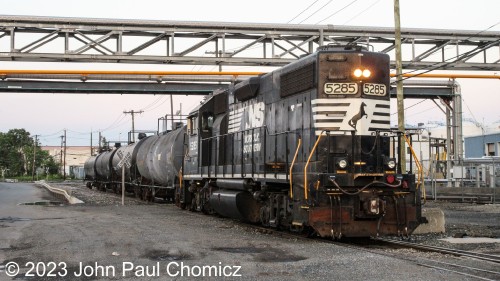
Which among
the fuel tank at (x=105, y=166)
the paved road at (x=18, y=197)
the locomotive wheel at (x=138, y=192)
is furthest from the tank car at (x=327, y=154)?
the fuel tank at (x=105, y=166)

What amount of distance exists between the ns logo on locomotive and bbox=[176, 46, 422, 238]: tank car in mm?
20

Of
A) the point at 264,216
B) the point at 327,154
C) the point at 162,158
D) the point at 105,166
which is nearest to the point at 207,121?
the point at 264,216

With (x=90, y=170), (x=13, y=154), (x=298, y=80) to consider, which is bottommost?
(x=90, y=170)

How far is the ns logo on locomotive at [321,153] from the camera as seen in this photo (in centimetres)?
1158

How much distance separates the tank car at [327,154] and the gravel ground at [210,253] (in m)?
0.70

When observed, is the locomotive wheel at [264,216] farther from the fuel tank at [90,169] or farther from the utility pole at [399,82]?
the fuel tank at [90,169]

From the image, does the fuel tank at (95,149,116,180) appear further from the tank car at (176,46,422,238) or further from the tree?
the tree

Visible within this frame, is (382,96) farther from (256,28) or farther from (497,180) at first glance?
(497,180)

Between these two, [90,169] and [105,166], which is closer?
[105,166]

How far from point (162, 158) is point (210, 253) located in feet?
53.1

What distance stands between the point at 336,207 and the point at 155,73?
17.7 m

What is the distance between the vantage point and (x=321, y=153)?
1230 cm

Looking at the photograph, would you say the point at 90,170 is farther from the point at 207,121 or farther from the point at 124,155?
the point at 207,121

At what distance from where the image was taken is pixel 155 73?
27406 millimetres
